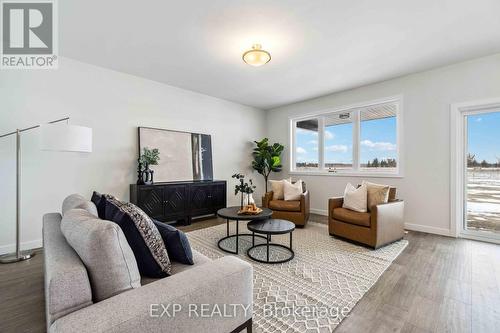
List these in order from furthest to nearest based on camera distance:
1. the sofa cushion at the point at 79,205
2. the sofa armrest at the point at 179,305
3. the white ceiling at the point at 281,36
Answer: the white ceiling at the point at 281,36, the sofa cushion at the point at 79,205, the sofa armrest at the point at 179,305

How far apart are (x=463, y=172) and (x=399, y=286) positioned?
262 centimetres

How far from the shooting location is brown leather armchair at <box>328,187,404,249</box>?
2.91 metres

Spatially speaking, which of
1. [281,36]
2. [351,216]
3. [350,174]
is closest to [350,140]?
[350,174]

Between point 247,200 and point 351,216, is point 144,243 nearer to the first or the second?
point 247,200

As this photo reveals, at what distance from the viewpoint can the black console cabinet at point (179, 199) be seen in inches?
147

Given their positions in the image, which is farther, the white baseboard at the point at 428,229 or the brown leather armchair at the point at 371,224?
the white baseboard at the point at 428,229

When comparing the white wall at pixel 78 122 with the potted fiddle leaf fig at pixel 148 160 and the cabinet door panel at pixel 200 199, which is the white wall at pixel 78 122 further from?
the cabinet door panel at pixel 200 199

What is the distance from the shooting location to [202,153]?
481cm

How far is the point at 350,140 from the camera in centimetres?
478

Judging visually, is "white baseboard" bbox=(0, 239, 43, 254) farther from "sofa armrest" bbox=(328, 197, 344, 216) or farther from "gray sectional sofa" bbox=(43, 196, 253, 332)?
"sofa armrest" bbox=(328, 197, 344, 216)

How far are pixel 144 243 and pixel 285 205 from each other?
9.77 feet

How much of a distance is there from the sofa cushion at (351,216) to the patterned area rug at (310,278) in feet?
1.06

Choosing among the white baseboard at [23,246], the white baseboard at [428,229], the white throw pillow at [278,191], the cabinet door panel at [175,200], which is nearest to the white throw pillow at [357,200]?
the white throw pillow at [278,191]

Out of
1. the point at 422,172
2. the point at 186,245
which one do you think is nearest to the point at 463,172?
the point at 422,172
